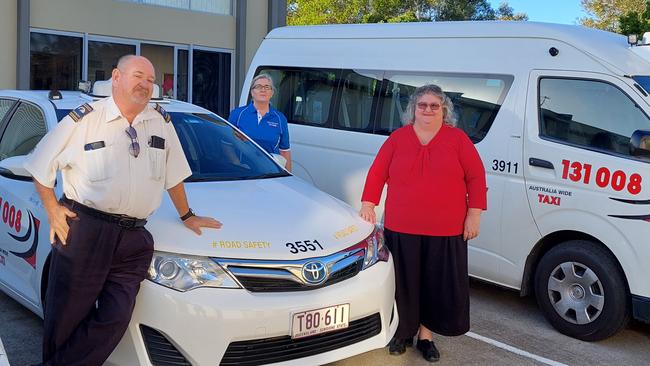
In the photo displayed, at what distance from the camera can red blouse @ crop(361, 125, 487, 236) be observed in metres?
3.88

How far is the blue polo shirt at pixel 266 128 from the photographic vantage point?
5.66 metres

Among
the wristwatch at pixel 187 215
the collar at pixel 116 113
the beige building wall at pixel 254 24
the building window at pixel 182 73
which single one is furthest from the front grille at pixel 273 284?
the beige building wall at pixel 254 24

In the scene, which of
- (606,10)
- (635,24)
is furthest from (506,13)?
(635,24)

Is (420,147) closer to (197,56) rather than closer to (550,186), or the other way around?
(550,186)

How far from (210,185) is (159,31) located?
986 cm

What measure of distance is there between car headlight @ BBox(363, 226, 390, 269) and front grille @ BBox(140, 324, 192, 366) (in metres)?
1.09

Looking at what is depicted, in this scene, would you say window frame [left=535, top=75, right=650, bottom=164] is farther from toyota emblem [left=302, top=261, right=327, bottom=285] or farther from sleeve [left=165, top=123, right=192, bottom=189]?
sleeve [left=165, top=123, right=192, bottom=189]

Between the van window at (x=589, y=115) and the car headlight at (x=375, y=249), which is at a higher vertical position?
the van window at (x=589, y=115)

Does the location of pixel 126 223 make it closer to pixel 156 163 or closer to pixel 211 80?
pixel 156 163

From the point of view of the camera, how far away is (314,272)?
3.26m

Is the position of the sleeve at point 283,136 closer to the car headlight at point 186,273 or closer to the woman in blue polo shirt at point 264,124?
the woman in blue polo shirt at point 264,124

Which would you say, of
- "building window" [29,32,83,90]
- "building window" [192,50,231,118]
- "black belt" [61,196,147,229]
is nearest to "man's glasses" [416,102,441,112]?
"black belt" [61,196,147,229]

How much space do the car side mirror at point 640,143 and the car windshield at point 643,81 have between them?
0.36 metres

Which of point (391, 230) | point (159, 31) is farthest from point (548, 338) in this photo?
point (159, 31)
